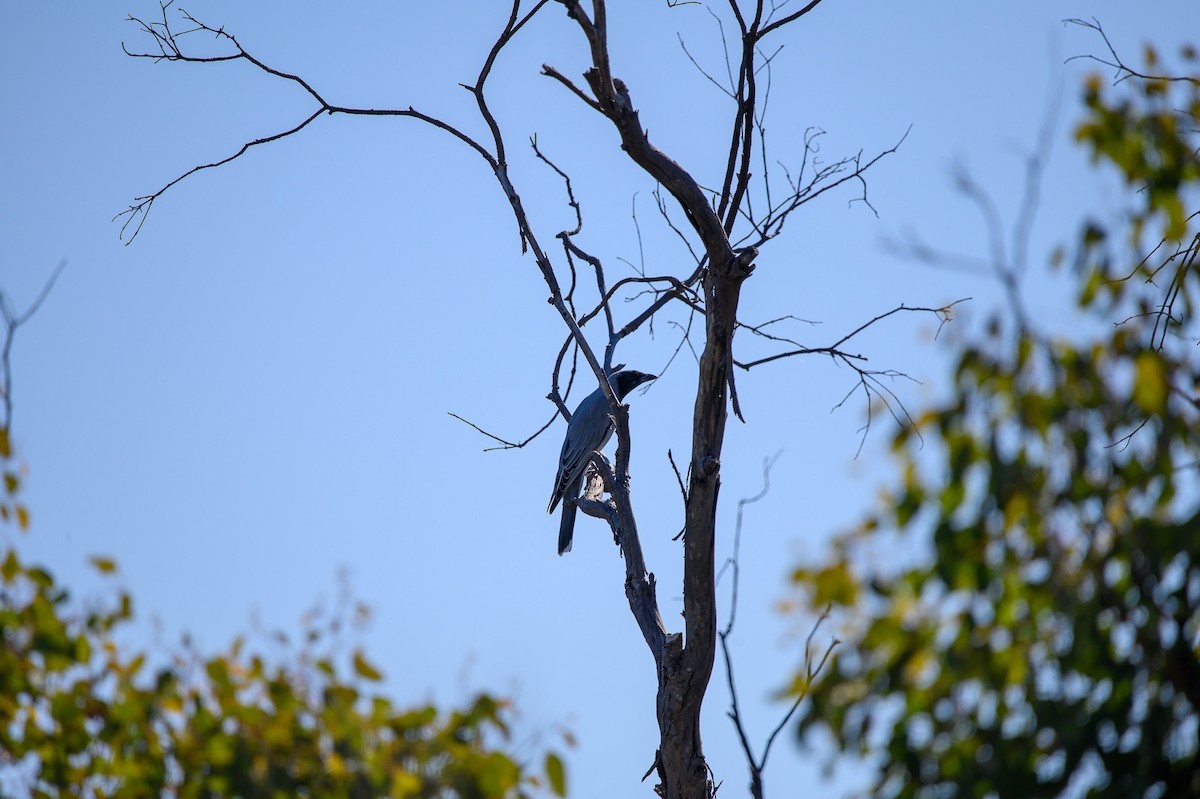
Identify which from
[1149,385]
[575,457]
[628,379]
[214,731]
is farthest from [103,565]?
[628,379]

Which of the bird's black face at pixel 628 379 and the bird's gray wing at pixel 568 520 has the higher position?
the bird's black face at pixel 628 379

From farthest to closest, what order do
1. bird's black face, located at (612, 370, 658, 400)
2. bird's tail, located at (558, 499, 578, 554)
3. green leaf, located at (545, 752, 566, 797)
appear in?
bird's black face, located at (612, 370, 658, 400), bird's tail, located at (558, 499, 578, 554), green leaf, located at (545, 752, 566, 797)

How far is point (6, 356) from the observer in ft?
9.17

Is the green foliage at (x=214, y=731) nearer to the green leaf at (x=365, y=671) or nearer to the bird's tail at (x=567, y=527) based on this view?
the green leaf at (x=365, y=671)

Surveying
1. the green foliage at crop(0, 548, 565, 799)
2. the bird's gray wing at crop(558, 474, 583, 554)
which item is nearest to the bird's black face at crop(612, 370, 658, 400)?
the bird's gray wing at crop(558, 474, 583, 554)

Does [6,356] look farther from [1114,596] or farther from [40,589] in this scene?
[1114,596]

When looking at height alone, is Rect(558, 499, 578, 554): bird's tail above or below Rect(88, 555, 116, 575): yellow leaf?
above

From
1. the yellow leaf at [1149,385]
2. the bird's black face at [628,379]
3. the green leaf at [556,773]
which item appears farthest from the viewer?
the bird's black face at [628,379]

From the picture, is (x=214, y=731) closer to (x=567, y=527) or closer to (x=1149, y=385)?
(x=1149, y=385)

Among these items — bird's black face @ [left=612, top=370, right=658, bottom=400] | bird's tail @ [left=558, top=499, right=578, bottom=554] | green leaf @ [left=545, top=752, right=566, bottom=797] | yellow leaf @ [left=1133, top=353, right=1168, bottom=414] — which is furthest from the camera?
bird's black face @ [left=612, top=370, right=658, bottom=400]

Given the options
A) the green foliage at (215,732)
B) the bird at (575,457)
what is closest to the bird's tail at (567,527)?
the bird at (575,457)

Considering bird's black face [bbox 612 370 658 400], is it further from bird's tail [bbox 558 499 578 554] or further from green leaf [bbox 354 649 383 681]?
green leaf [bbox 354 649 383 681]

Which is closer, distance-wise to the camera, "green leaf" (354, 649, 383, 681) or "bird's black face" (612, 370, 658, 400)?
"green leaf" (354, 649, 383, 681)

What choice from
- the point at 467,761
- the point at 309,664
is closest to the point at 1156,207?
the point at 467,761
